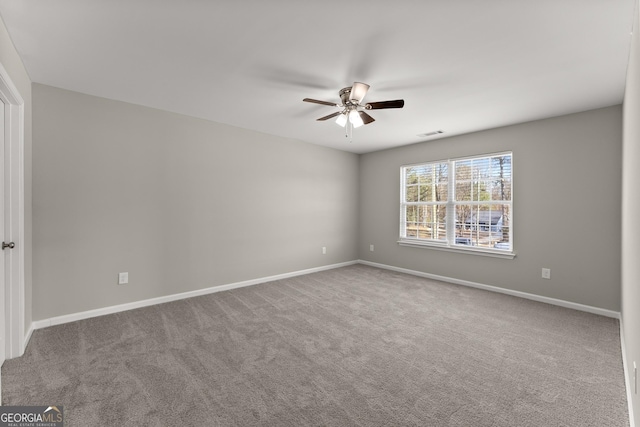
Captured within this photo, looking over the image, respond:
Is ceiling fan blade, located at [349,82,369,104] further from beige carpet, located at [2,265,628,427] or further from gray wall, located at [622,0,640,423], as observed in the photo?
beige carpet, located at [2,265,628,427]

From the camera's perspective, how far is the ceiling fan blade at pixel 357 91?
2449mm

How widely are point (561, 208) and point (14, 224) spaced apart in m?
5.65

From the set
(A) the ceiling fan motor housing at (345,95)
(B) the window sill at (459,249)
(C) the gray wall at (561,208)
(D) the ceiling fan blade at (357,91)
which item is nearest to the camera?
(D) the ceiling fan blade at (357,91)

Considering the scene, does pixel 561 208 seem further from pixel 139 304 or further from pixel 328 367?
pixel 139 304

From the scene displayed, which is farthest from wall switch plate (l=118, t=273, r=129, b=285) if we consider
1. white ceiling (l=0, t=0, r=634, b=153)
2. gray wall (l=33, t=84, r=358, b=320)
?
white ceiling (l=0, t=0, r=634, b=153)

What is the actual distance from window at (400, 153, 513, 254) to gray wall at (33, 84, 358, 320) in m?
1.96

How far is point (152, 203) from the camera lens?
11.3ft

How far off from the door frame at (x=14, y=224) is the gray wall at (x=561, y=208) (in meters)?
5.15

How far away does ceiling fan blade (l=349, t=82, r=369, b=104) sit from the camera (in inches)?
96.4

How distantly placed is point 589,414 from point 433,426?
0.99m

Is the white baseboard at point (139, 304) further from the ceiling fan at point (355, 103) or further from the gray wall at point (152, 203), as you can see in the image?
the ceiling fan at point (355, 103)

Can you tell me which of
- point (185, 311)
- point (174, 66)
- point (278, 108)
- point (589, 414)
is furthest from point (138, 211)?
point (589, 414)

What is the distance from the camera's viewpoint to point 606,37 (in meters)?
1.96

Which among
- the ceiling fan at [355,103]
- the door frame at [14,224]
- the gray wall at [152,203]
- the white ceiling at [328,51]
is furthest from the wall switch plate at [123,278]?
the ceiling fan at [355,103]
